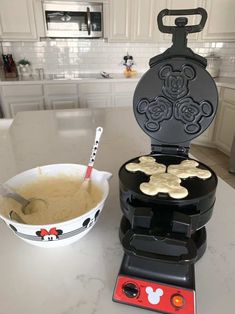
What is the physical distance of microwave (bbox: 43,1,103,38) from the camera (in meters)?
2.73

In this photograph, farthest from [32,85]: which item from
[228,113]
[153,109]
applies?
[153,109]

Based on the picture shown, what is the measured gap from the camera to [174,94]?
25.0 inches

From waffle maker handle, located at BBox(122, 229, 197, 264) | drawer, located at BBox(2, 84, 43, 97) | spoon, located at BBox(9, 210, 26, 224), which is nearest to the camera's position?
waffle maker handle, located at BBox(122, 229, 197, 264)

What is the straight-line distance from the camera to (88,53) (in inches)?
131

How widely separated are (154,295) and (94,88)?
2.79 metres

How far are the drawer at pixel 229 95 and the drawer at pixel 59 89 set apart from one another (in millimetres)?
1801

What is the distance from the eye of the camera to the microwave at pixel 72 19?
2.73m

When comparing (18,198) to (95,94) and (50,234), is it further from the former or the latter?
(95,94)

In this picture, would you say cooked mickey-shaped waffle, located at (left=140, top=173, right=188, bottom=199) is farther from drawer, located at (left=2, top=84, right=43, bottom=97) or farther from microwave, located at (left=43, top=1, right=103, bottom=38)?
microwave, located at (left=43, top=1, right=103, bottom=38)

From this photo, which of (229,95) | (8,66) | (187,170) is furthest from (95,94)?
(187,170)

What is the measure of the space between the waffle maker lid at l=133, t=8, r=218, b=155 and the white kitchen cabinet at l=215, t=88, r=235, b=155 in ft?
7.90

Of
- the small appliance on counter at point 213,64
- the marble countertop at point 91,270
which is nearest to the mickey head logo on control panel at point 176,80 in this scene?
the marble countertop at point 91,270

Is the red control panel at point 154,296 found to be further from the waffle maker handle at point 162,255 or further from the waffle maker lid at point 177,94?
the waffle maker lid at point 177,94

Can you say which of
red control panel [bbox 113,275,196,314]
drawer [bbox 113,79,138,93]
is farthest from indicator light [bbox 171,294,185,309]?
drawer [bbox 113,79,138,93]
